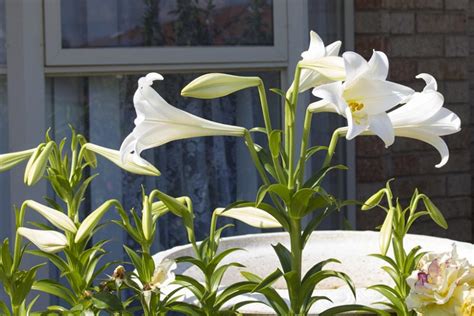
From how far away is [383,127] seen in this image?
1.53 m

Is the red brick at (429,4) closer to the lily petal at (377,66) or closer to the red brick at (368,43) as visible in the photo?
the red brick at (368,43)

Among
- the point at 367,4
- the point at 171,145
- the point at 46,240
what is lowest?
the point at 46,240

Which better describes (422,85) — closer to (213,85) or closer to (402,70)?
(402,70)

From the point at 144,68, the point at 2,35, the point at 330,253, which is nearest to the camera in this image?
the point at 330,253

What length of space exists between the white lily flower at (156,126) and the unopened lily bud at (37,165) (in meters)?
0.17

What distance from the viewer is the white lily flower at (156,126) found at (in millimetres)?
1610

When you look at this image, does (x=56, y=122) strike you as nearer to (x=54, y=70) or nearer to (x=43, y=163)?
(x=54, y=70)

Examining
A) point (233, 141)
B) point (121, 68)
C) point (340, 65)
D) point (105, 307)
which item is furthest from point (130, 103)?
point (340, 65)

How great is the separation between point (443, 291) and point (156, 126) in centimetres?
55

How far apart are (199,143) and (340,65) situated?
1.97 meters

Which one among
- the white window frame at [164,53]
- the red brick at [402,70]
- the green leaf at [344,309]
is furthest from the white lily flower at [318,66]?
the red brick at [402,70]

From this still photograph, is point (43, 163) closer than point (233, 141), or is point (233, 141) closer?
point (43, 163)

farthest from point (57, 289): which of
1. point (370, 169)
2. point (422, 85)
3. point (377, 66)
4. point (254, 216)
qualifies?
point (422, 85)

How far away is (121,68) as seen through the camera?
3.25 m
